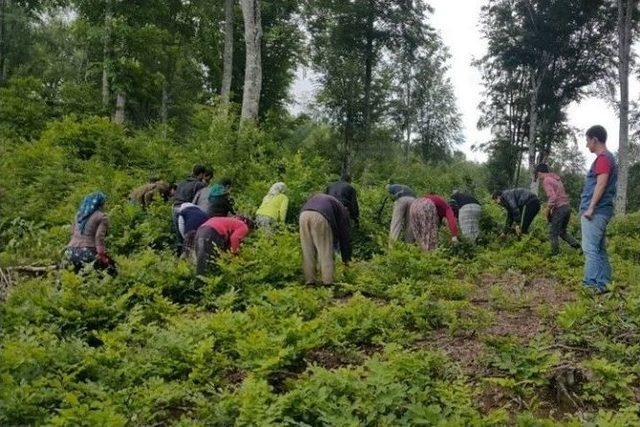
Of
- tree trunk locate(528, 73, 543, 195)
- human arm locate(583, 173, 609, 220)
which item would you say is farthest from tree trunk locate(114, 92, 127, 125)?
tree trunk locate(528, 73, 543, 195)

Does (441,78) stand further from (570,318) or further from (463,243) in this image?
(570,318)

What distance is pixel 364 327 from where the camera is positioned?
18.7ft

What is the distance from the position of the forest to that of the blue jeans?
10.0 inches

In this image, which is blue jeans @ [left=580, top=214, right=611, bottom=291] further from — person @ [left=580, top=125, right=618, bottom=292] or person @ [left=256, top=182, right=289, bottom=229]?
person @ [left=256, top=182, right=289, bottom=229]

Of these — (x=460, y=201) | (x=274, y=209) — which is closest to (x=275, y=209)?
(x=274, y=209)

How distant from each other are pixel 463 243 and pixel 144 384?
773cm

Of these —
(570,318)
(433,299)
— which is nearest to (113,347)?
(433,299)

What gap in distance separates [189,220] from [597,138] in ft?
20.2

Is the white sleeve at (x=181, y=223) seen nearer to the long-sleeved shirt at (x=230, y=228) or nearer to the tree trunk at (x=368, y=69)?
the long-sleeved shirt at (x=230, y=228)

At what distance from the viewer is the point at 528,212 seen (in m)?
11.9

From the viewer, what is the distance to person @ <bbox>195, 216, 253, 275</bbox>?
777 centimetres

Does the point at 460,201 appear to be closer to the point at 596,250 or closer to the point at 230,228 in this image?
the point at 596,250

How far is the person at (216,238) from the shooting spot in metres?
7.77

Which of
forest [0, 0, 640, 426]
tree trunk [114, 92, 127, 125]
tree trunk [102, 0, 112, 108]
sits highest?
tree trunk [102, 0, 112, 108]
